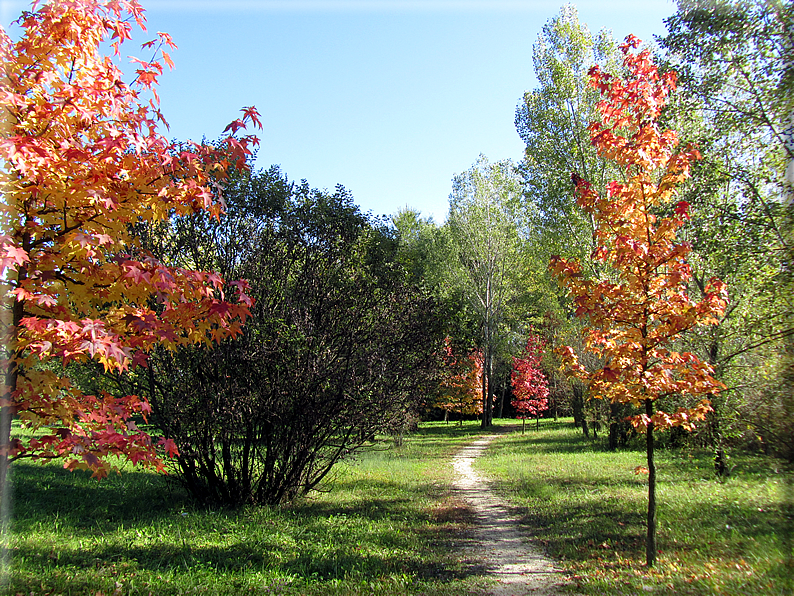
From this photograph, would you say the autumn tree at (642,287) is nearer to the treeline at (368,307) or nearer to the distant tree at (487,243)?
the treeline at (368,307)

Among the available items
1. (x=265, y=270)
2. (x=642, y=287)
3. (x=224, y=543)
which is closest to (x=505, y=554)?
(x=224, y=543)

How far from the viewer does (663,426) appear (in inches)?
239

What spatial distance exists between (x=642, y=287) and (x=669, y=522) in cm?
410

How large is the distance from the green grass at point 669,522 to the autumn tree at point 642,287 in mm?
654

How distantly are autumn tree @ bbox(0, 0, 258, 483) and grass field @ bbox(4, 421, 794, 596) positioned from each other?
2674 mm

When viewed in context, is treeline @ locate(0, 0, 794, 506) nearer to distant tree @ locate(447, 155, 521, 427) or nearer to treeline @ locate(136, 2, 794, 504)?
treeline @ locate(136, 2, 794, 504)

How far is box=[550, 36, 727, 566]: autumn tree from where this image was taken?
19.9 feet

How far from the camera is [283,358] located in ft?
27.0

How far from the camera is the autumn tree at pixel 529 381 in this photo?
101 ft

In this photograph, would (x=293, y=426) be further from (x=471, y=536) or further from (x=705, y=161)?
(x=705, y=161)

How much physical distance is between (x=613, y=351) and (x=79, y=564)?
6.80 meters

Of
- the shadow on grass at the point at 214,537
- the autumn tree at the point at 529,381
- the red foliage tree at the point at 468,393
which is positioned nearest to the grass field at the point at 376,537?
the shadow on grass at the point at 214,537

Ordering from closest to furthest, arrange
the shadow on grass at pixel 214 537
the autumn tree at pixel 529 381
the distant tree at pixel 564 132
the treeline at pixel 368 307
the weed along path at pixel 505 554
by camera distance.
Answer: the weed along path at pixel 505 554
the shadow on grass at pixel 214 537
the treeline at pixel 368 307
the distant tree at pixel 564 132
the autumn tree at pixel 529 381

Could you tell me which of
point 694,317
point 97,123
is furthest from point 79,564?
point 694,317
